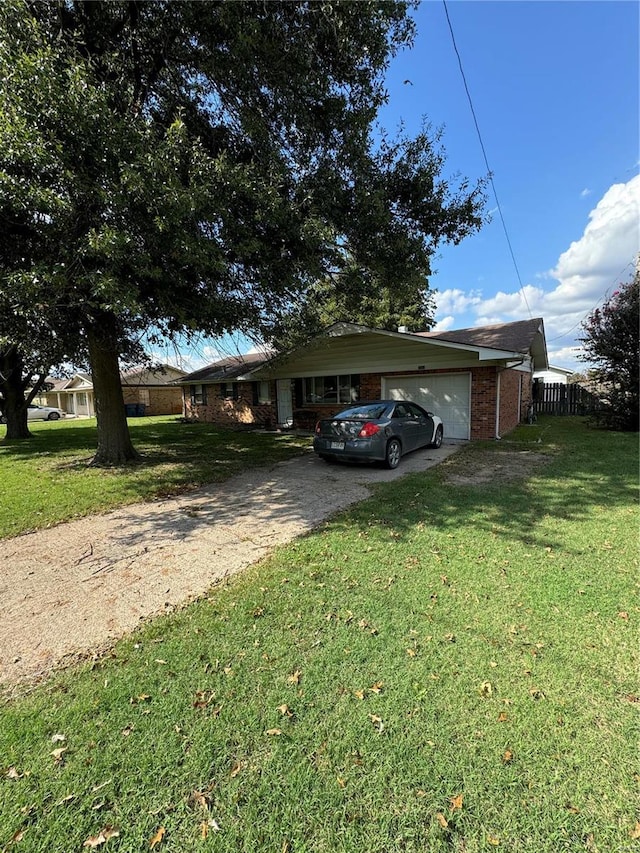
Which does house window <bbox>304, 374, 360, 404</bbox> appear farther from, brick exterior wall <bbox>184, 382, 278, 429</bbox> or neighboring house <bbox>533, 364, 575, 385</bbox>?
neighboring house <bbox>533, 364, 575, 385</bbox>

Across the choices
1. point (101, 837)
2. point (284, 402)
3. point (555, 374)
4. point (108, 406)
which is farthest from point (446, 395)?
point (555, 374)

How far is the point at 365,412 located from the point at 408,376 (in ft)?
16.5

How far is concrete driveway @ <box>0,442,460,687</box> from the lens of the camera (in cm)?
302

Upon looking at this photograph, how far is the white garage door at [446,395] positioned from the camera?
Answer: 1229cm

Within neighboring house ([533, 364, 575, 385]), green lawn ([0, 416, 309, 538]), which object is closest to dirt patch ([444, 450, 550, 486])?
green lawn ([0, 416, 309, 538])

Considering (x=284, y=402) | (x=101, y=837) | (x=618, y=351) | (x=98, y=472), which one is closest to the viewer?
(x=101, y=837)

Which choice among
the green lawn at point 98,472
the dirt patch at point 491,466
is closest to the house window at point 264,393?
the green lawn at point 98,472

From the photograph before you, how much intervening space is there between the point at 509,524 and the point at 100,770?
472 centimetres

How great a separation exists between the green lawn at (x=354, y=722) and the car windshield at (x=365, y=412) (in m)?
4.70

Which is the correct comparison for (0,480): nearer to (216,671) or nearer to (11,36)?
(11,36)

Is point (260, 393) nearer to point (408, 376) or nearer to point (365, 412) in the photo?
point (408, 376)

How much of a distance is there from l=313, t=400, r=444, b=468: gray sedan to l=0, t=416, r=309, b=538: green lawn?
206cm

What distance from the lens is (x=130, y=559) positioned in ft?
14.2

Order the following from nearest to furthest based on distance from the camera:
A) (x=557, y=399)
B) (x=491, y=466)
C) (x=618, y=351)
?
(x=491, y=466) → (x=618, y=351) → (x=557, y=399)
